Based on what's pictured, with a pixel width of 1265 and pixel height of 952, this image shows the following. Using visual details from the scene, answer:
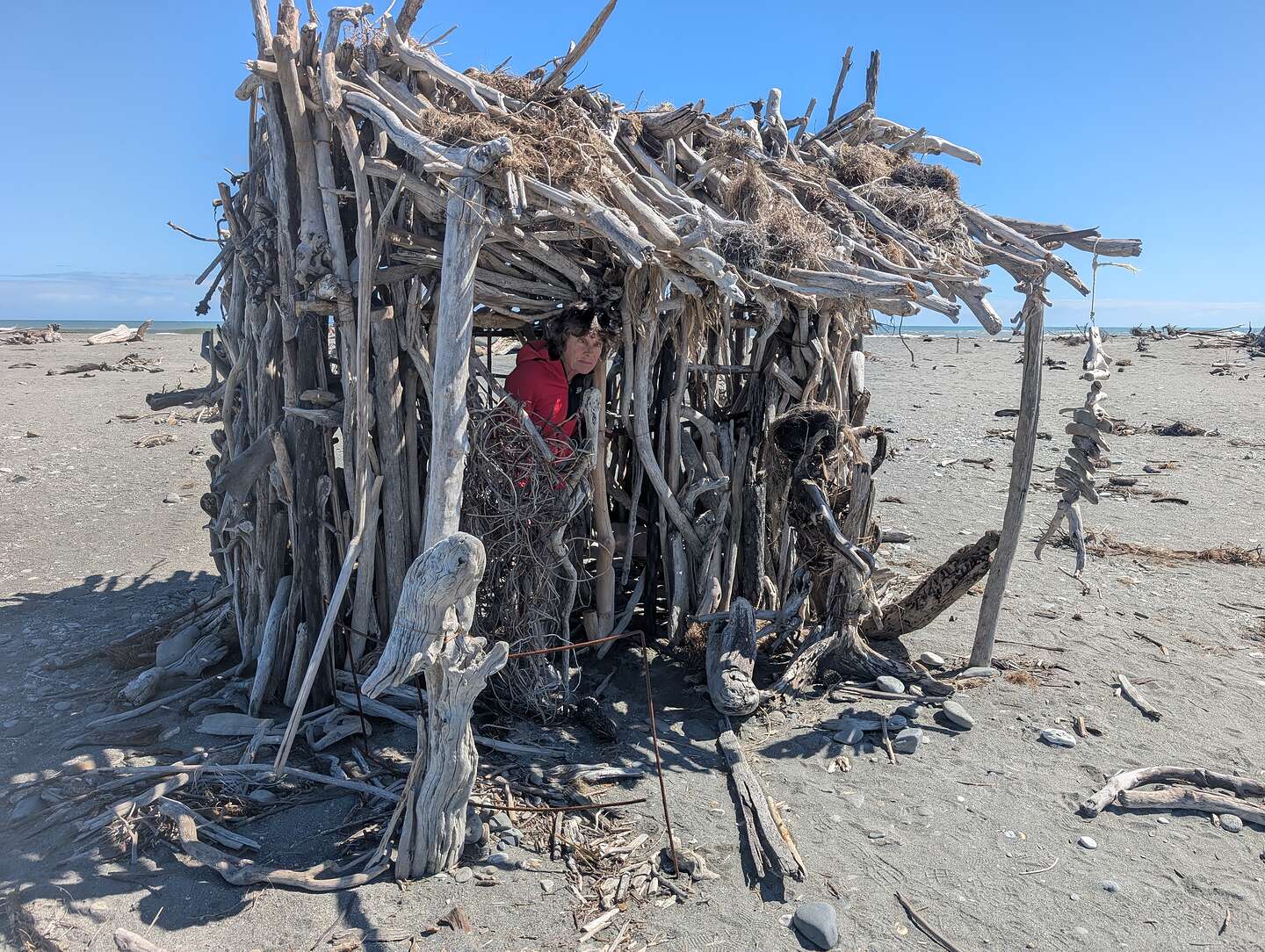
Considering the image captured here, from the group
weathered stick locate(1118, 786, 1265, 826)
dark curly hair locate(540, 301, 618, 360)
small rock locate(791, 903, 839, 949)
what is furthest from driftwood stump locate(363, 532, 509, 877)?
weathered stick locate(1118, 786, 1265, 826)

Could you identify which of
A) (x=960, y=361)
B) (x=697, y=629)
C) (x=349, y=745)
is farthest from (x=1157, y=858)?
(x=960, y=361)

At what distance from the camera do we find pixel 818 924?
3074 millimetres

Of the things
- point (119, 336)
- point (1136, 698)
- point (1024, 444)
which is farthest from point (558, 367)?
point (119, 336)

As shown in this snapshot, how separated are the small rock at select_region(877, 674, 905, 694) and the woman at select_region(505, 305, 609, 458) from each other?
2.34 meters

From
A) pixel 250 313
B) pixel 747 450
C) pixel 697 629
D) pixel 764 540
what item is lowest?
pixel 697 629

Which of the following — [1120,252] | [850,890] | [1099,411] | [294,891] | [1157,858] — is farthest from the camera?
[1120,252]

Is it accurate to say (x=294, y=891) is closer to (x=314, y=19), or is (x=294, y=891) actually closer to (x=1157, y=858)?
(x=1157, y=858)

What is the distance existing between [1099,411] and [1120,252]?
123 centimetres

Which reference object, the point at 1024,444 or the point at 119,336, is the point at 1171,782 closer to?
the point at 1024,444

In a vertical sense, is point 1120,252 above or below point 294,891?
above

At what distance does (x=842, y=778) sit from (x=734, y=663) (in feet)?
2.64

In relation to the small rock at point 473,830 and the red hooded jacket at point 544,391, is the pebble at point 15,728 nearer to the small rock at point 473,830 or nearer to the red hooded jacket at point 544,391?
the small rock at point 473,830

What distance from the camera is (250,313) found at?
452 centimetres

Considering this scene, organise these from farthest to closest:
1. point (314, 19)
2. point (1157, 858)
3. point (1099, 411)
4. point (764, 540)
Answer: point (764, 540), point (1099, 411), point (314, 19), point (1157, 858)
